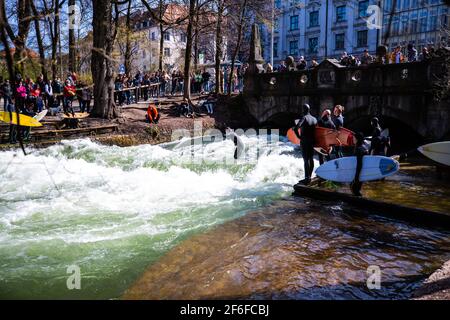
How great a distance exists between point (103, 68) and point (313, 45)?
38.7 m

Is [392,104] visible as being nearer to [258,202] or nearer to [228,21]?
[258,202]

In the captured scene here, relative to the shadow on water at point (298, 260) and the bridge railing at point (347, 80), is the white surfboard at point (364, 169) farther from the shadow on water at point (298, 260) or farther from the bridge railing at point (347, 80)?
the bridge railing at point (347, 80)

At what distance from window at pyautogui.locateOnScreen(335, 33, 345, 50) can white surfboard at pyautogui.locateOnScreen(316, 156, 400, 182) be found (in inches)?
1697

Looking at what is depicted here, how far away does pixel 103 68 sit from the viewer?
19344mm

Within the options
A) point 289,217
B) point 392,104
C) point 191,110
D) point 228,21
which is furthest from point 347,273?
point 228,21

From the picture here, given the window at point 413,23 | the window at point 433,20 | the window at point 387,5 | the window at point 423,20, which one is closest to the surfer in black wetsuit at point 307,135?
the window at point 433,20

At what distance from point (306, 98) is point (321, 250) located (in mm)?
16589

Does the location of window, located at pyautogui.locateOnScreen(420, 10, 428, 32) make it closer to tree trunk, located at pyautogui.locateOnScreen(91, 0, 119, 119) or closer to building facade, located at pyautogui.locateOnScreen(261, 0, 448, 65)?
building facade, located at pyautogui.locateOnScreen(261, 0, 448, 65)

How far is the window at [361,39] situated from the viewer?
152 ft

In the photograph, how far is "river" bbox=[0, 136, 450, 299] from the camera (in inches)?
223

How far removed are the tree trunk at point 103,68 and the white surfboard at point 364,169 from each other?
13.1 meters

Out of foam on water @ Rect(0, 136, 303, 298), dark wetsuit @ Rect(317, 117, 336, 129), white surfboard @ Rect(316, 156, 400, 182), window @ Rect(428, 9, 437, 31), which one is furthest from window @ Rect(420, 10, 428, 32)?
white surfboard @ Rect(316, 156, 400, 182)

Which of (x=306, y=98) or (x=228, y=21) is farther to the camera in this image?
(x=228, y=21)

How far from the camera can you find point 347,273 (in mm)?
5613
